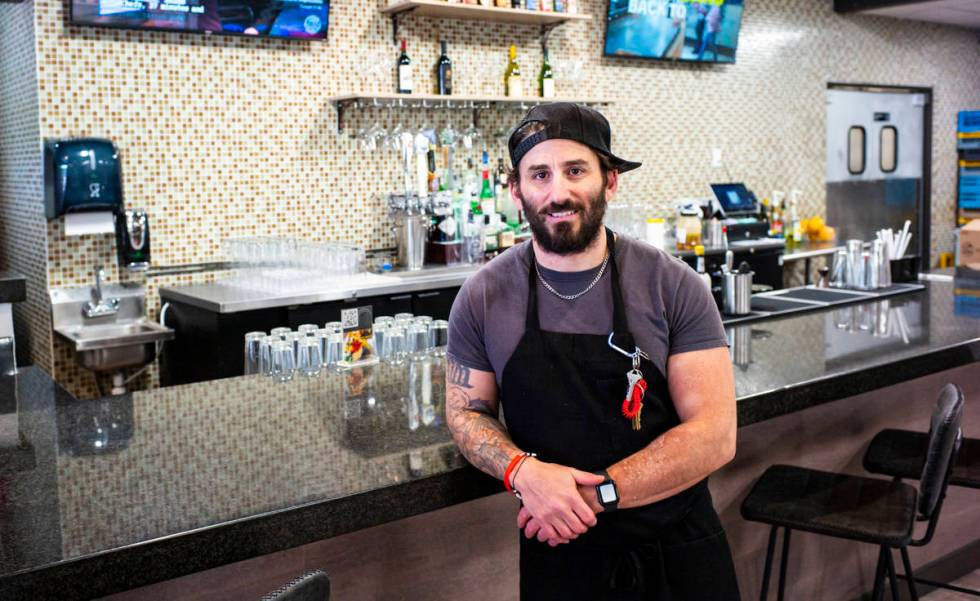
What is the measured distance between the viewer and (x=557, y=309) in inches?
73.8

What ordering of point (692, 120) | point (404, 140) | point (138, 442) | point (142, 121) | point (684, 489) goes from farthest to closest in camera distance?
point (692, 120), point (404, 140), point (142, 121), point (138, 442), point (684, 489)

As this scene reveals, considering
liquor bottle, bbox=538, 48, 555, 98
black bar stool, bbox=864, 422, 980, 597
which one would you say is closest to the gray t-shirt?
black bar stool, bbox=864, 422, 980, 597

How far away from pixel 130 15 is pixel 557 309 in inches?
133

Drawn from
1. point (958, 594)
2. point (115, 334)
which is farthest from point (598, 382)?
point (115, 334)

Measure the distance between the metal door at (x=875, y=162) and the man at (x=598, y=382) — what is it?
673 centimetres

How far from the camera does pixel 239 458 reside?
1.88 m

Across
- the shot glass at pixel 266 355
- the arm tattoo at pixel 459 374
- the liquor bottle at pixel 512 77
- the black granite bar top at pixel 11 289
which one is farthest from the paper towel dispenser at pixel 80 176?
the arm tattoo at pixel 459 374

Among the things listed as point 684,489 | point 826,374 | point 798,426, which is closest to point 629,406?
point 684,489

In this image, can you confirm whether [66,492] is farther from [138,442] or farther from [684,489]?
[684,489]

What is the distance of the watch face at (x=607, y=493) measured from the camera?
1719 mm

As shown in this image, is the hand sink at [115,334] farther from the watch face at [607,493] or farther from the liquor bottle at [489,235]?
the watch face at [607,493]

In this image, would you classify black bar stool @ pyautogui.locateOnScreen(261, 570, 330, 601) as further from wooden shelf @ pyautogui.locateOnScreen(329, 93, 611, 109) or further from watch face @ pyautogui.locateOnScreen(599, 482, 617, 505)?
wooden shelf @ pyautogui.locateOnScreen(329, 93, 611, 109)

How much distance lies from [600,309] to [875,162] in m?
7.38

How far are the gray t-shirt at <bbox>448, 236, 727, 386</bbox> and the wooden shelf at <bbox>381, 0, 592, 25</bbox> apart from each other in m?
3.58
